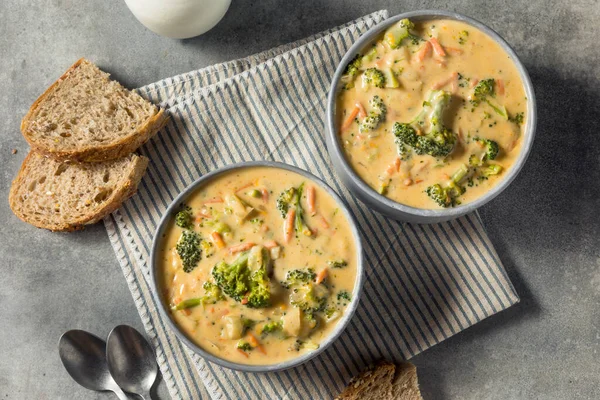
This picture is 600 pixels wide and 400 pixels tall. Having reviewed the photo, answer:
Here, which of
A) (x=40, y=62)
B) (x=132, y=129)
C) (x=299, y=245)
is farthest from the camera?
(x=40, y=62)

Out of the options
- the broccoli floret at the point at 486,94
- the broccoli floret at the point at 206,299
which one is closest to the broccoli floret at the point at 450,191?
the broccoli floret at the point at 486,94

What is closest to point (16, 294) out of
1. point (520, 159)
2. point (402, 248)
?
point (402, 248)

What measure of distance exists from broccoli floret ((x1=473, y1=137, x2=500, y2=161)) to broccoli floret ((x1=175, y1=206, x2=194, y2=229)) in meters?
1.36

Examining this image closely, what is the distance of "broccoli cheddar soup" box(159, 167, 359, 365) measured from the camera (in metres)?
2.96

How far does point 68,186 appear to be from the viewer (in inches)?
139

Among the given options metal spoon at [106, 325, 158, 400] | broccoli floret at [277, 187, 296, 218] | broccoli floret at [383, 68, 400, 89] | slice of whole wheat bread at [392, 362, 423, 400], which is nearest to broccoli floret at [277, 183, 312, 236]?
broccoli floret at [277, 187, 296, 218]

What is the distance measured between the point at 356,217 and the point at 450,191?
23.4 inches

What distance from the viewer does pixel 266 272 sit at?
2.96 metres

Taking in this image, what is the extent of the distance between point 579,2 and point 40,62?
304 cm

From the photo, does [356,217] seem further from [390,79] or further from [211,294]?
[211,294]

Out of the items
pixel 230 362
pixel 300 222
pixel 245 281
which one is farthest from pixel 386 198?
pixel 230 362

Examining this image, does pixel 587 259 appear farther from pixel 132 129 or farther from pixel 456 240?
pixel 132 129

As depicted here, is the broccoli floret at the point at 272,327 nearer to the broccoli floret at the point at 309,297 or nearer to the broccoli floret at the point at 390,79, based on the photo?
the broccoli floret at the point at 309,297

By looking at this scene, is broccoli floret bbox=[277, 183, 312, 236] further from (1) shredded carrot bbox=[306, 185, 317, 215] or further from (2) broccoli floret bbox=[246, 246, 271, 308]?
(2) broccoli floret bbox=[246, 246, 271, 308]
